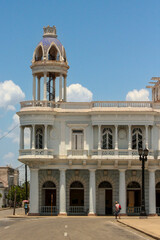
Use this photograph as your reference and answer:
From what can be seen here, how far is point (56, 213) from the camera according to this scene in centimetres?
5472

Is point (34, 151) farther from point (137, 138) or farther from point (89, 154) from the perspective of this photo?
point (137, 138)

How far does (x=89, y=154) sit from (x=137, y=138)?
5.03m

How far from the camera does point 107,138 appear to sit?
181 ft

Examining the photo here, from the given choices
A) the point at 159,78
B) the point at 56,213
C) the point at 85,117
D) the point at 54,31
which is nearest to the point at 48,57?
the point at 54,31

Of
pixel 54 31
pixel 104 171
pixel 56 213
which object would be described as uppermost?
pixel 54 31

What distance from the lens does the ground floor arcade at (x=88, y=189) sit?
54.4 m

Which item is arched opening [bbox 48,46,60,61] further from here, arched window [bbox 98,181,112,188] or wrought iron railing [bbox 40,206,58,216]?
wrought iron railing [bbox 40,206,58,216]

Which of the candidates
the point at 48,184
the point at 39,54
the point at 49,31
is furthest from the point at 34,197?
the point at 49,31

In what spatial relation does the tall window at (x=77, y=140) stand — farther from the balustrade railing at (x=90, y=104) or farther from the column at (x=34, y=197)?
the column at (x=34, y=197)

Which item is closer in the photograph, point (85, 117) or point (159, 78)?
point (85, 117)

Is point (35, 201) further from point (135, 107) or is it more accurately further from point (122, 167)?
point (135, 107)

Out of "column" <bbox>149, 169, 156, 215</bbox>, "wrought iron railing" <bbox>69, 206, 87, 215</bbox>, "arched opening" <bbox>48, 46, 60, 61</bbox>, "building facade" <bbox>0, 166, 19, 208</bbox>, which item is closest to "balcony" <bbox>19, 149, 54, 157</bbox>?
"wrought iron railing" <bbox>69, 206, 87, 215</bbox>

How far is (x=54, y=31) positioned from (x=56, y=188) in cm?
1697

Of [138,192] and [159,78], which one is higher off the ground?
[159,78]
